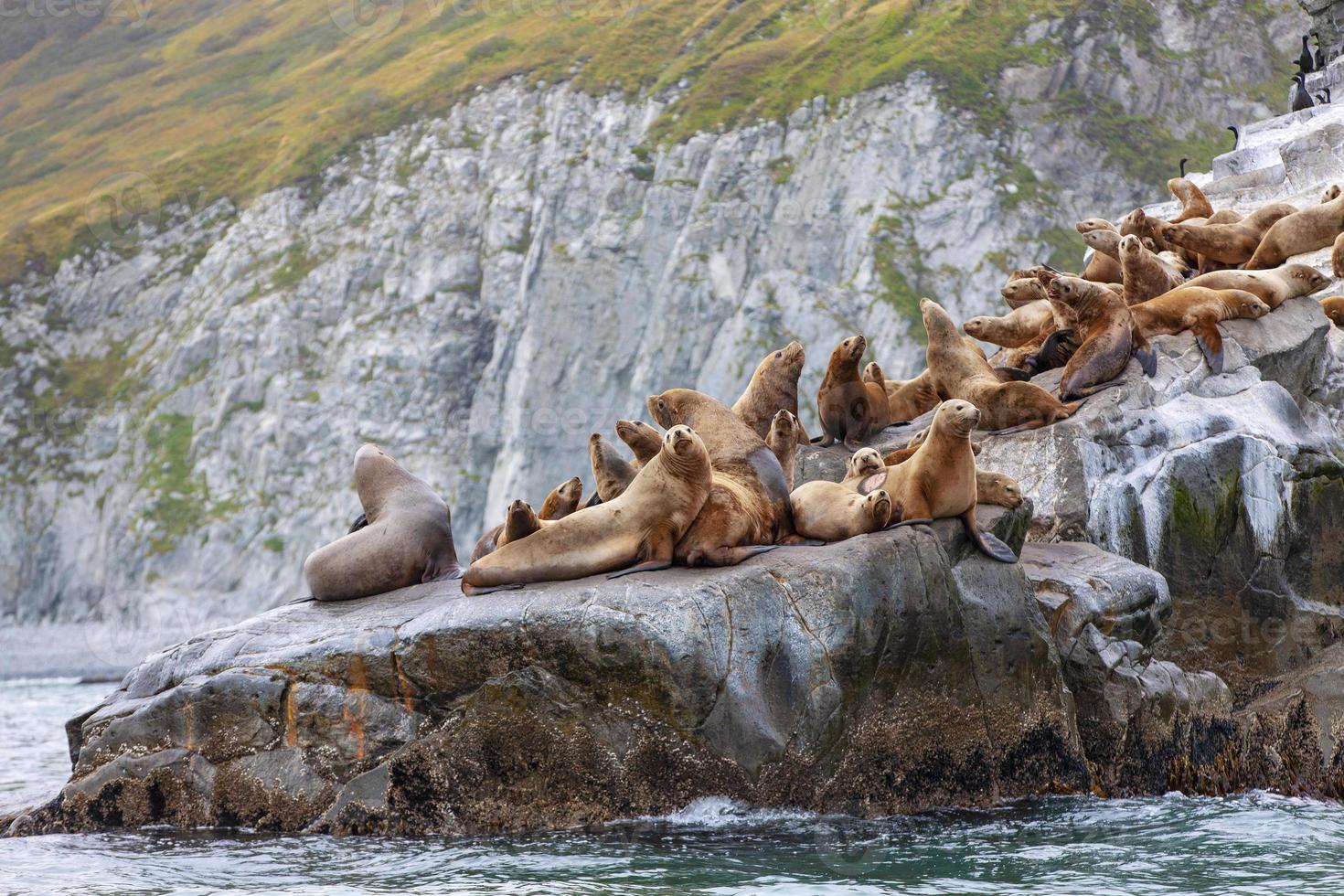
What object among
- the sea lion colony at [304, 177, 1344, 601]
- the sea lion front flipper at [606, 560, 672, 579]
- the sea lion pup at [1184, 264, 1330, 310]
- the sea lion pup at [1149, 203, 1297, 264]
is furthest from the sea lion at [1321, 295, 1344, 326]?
the sea lion front flipper at [606, 560, 672, 579]

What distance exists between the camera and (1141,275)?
13641 millimetres

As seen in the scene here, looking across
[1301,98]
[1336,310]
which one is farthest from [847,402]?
[1301,98]

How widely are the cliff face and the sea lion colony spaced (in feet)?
114

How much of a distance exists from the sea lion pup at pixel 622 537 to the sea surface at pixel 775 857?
1694 millimetres

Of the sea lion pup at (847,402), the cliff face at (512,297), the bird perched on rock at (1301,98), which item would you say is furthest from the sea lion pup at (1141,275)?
the cliff face at (512,297)

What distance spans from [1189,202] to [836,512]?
12008 mm

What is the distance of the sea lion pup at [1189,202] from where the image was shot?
59.3 ft

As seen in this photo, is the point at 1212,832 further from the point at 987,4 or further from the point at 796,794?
the point at 987,4

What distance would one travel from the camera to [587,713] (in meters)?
7.97

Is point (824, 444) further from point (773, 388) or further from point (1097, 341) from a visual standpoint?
point (1097, 341)

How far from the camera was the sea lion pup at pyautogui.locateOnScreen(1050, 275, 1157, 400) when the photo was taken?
37.8 ft

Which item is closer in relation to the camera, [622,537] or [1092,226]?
[622,537]

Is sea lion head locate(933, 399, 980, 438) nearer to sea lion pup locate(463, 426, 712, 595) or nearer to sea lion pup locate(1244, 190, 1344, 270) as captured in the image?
sea lion pup locate(463, 426, 712, 595)

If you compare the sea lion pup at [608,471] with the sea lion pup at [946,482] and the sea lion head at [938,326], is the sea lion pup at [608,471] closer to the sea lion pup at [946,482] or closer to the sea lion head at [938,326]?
the sea lion pup at [946,482]
